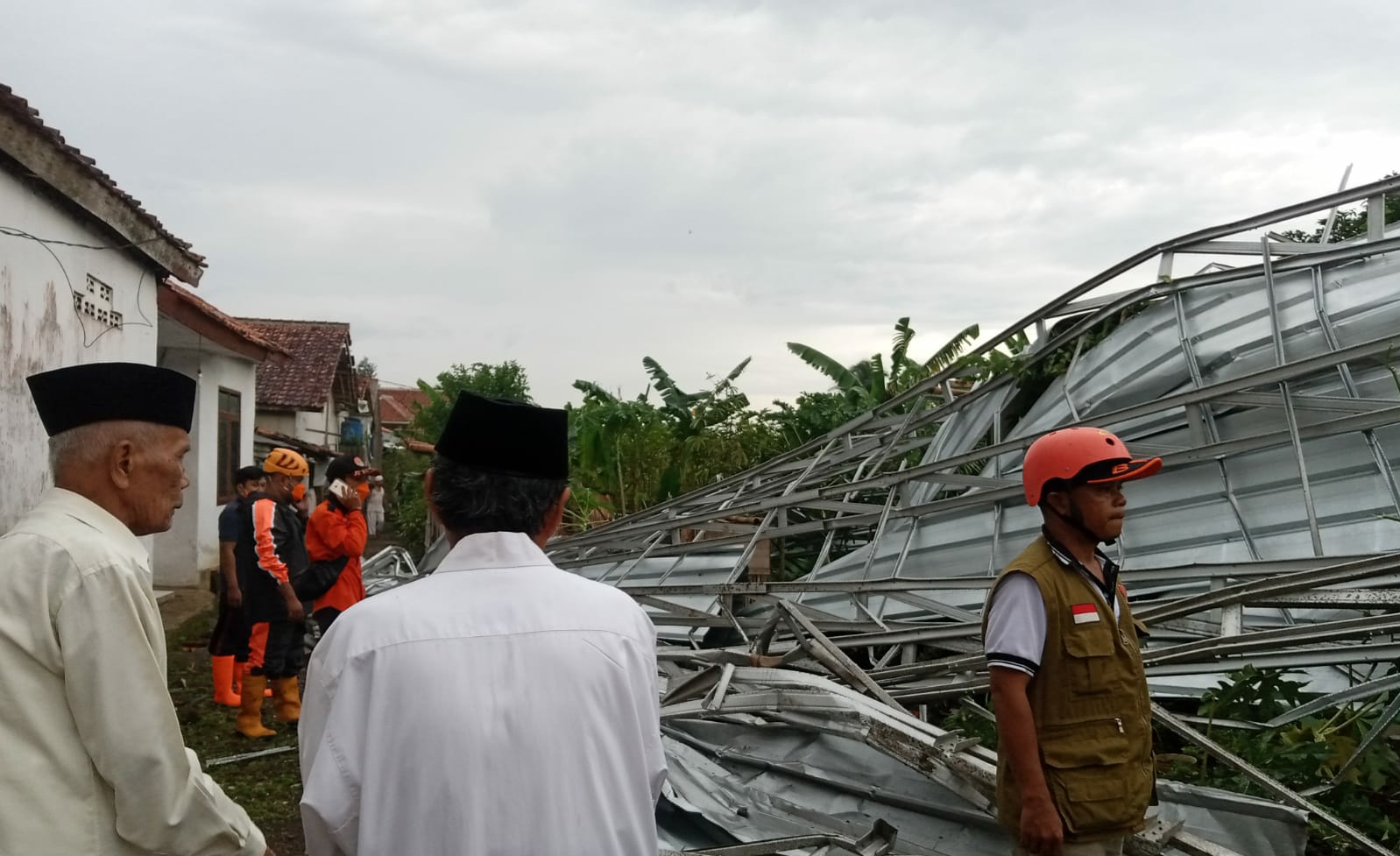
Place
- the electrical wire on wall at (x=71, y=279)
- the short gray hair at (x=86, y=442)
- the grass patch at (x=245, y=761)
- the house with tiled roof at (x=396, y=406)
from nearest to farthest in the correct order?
the short gray hair at (x=86, y=442)
the grass patch at (x=245, y=761)
the electrical wire on wall at (x=71, y=279)
the house with tiled roof at (x=396, y=406)

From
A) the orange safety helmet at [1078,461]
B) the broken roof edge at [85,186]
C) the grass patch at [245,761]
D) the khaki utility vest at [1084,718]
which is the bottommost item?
the grass patch at [245,761]

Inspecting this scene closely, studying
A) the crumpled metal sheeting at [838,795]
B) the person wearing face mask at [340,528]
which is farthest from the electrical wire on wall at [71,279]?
the crumpled metal sheeting at [838,795]

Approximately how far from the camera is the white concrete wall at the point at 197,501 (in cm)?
1345

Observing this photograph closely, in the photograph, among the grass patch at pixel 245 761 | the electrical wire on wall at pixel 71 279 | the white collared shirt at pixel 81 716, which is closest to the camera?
the white collared shirt at pixel 81 716

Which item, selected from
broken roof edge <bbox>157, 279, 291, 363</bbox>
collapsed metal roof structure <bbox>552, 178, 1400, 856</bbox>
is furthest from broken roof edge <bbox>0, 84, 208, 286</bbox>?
collapsed metal roof structure <bbox>552, 178, 1400, 856</bbox>

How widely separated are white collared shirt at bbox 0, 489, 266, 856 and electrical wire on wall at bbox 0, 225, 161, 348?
20.6ft

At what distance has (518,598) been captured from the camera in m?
1.77

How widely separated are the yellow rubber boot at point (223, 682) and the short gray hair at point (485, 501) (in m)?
6.31

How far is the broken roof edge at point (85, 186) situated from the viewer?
22.4 ft

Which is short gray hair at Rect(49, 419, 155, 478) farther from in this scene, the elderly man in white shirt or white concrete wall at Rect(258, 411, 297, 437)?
white concrete wall at Rect(258, 411, 297, 437)

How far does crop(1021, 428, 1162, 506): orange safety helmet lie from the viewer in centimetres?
275

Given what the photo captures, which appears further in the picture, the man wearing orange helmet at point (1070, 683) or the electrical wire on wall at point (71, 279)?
the electrical wire on wall at point (71, 279)

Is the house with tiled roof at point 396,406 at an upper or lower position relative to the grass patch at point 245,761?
upper

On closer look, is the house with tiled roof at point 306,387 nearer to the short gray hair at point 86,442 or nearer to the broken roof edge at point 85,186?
the broken roof edge at point 85,186
